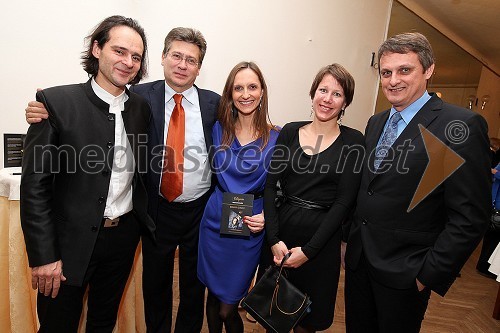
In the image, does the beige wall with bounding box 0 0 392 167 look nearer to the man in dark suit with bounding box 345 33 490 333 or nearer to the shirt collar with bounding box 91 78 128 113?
the shirt collar with bounding box 91 78 128 113

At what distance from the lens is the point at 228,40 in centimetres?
346

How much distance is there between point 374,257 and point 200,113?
1.26 metres

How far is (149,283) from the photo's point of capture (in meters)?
2.05

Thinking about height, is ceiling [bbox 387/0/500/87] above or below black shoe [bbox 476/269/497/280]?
above

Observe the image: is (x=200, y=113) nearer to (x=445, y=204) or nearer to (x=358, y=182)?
(x=358, y=182)

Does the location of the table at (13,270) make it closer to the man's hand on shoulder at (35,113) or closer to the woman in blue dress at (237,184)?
the man's hand on shoulder at (35,113)

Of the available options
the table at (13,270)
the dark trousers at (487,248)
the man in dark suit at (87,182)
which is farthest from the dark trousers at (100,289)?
the dark trousers at (487,248)

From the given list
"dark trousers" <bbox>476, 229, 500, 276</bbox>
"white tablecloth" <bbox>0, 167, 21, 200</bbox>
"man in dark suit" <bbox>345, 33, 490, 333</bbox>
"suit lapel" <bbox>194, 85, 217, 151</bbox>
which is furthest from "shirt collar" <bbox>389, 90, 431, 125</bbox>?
"dark trousers" <bbox>476, 229, 500, 276</bbox>

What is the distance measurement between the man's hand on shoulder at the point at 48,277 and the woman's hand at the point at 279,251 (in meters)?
1.02

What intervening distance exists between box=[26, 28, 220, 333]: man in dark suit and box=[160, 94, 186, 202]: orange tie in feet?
0.10

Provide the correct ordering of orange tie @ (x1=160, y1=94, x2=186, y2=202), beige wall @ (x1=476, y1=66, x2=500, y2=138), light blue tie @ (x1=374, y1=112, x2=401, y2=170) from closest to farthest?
light blue tie @ (x1=374, y1=112, x2=401, y2=170), orange tie @ (x1=160, y1=94, x2=186, y2=202), beige wall @ (x1=476, y1=66, x2=500, y2=138)

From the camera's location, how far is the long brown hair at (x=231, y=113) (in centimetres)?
192

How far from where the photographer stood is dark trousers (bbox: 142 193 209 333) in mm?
1959

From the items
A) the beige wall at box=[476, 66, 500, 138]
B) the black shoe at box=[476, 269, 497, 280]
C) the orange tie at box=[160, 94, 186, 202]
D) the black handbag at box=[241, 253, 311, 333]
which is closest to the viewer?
the black handbag at box=[241, 253, 311, 333]
